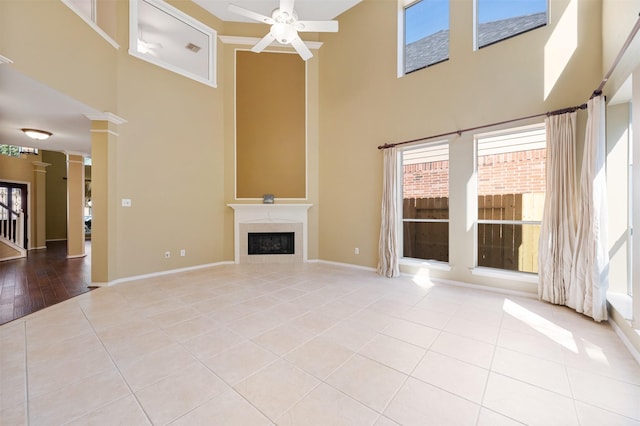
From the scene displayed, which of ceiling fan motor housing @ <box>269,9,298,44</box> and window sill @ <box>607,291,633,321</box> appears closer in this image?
window sill @ <box>607,291,633,321</box>

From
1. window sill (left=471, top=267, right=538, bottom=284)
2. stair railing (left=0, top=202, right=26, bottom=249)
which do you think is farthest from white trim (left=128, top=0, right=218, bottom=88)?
stair railing (left=0, top=202, right=26, bottom=249)

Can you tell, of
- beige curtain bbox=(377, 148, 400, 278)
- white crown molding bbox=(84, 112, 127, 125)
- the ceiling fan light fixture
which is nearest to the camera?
the ceiling fan light fixture

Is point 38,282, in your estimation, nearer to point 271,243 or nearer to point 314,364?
point 271,243

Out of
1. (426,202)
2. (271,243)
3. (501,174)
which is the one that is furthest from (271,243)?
(501,174)

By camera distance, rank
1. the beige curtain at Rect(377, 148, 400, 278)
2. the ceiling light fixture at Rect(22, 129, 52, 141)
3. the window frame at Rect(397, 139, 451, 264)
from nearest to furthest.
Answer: the window frame at Rect(397, 139, 451, 264) → the beige curtain at Rect(377, 148, 400, 278) → the ceiling light fixture at Rect(22, 129, 52, 141)

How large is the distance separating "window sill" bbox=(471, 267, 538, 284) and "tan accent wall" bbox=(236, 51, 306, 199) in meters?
3.61

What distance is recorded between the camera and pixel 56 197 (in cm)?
952

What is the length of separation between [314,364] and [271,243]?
400 centimetres

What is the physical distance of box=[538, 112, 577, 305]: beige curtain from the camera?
301 cm

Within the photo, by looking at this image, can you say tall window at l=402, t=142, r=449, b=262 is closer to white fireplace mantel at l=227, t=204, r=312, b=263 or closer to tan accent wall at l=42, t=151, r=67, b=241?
white fireplace mantel at l=227, t=204, r=312, b=263

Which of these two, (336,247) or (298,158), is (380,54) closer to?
(298,158)

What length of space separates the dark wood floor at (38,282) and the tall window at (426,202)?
529 cm

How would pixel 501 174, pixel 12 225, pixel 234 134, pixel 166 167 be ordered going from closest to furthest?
pixel 501 174
pixel 166 167
pixel 234 134
pixel 12 225

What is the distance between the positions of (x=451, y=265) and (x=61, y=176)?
13.2m
